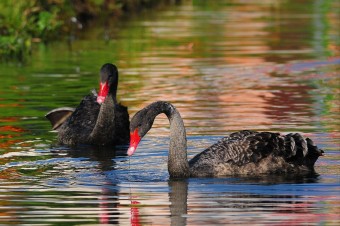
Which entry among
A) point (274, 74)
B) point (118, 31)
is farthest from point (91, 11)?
point (274, 74)

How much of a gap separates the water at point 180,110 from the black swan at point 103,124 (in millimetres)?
288

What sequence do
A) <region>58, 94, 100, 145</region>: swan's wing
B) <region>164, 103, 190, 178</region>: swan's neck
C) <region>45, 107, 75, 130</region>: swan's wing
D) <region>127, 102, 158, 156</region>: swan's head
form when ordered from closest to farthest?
1. <region>127, 102, 158, 156</region>: swan's head
2. <region>164, 103, 190, 178</region>: swan's neck
3. <region>58, 94, 100, 145</region>: swan's wing
4. <region>45, 107, 75, 130</region>: swan's wing

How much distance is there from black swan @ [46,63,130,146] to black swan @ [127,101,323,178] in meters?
3.31

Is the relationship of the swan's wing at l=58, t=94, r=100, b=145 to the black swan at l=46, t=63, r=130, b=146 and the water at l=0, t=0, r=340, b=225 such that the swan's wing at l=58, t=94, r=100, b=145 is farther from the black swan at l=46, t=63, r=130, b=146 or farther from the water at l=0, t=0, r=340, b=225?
the water at l=0, t=0, r=340, b=225

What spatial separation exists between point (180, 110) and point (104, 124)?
2523 millimetres

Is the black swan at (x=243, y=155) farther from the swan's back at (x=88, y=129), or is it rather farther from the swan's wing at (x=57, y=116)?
the swan's wing at (x=57, y=116)

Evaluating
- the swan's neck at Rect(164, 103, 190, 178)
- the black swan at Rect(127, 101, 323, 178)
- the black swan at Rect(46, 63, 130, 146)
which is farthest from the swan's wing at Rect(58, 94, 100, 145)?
the swan's neck at Rect(164, 103, 190, 178)

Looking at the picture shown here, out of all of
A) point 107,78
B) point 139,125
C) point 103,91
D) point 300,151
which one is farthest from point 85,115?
point 139,125

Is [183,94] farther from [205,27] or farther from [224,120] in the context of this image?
[205,27]

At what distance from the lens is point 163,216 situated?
38.3 feet

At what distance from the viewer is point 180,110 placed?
1984 centimetres

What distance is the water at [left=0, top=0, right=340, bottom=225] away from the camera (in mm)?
12125

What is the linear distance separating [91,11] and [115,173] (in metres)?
24.3

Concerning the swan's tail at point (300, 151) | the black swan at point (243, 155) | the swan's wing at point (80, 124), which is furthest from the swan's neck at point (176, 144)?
the swan's wing at point (80, 124)
